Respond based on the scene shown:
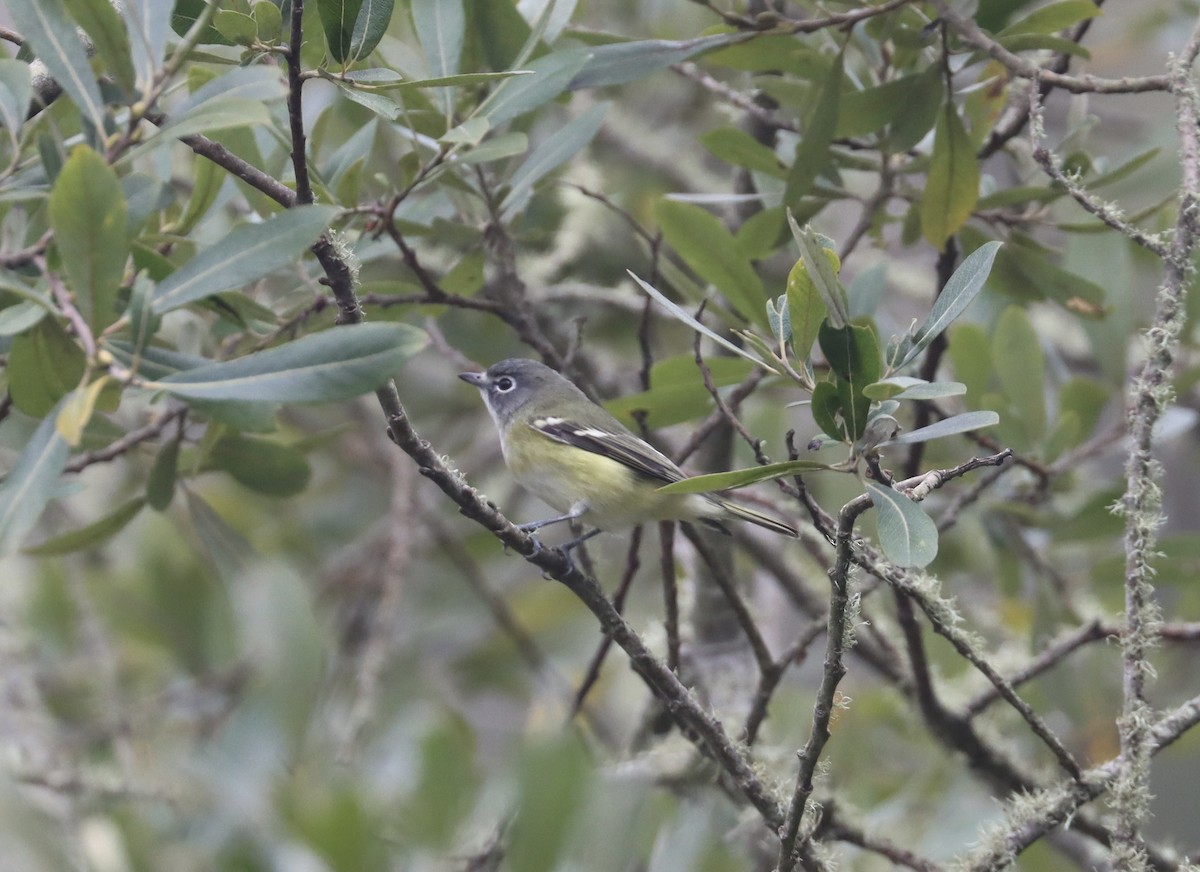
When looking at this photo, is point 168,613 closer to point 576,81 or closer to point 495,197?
point 495,197

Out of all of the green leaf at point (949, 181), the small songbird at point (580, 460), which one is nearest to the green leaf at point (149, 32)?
the small songbird at point (580, 460)

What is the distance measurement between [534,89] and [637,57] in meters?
0.40

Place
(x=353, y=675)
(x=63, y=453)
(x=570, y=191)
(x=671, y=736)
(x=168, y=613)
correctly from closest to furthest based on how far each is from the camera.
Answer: (x=63, y=453), (x=671, y=736), (x=168, y=613), (x=353, y=675), (x=570, y=191)

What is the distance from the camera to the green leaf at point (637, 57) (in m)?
2.37

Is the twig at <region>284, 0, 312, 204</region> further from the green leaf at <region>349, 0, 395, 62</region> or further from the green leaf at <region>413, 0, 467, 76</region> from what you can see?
the green leaf at <region>413, 0, 467, 76</region>

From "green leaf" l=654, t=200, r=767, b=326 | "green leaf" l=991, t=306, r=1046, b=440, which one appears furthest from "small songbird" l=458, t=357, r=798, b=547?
"green leaf" l=991, t=306, r=1046, b=440

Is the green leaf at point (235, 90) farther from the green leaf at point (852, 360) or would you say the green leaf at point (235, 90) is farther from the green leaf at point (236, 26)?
the green leaf at point (852, 360)

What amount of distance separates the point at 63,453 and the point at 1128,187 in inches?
103

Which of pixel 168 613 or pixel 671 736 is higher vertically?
pixel 671 736

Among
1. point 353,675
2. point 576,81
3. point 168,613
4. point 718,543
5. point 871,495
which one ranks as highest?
point 576,81

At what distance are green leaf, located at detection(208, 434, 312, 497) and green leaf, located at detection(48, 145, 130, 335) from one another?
3.41 ft

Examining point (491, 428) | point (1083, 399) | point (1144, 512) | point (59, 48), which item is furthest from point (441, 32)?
point (491, 428)

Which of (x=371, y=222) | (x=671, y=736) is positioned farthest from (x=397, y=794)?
(x=671, y=736)

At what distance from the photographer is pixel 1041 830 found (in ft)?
6.59
